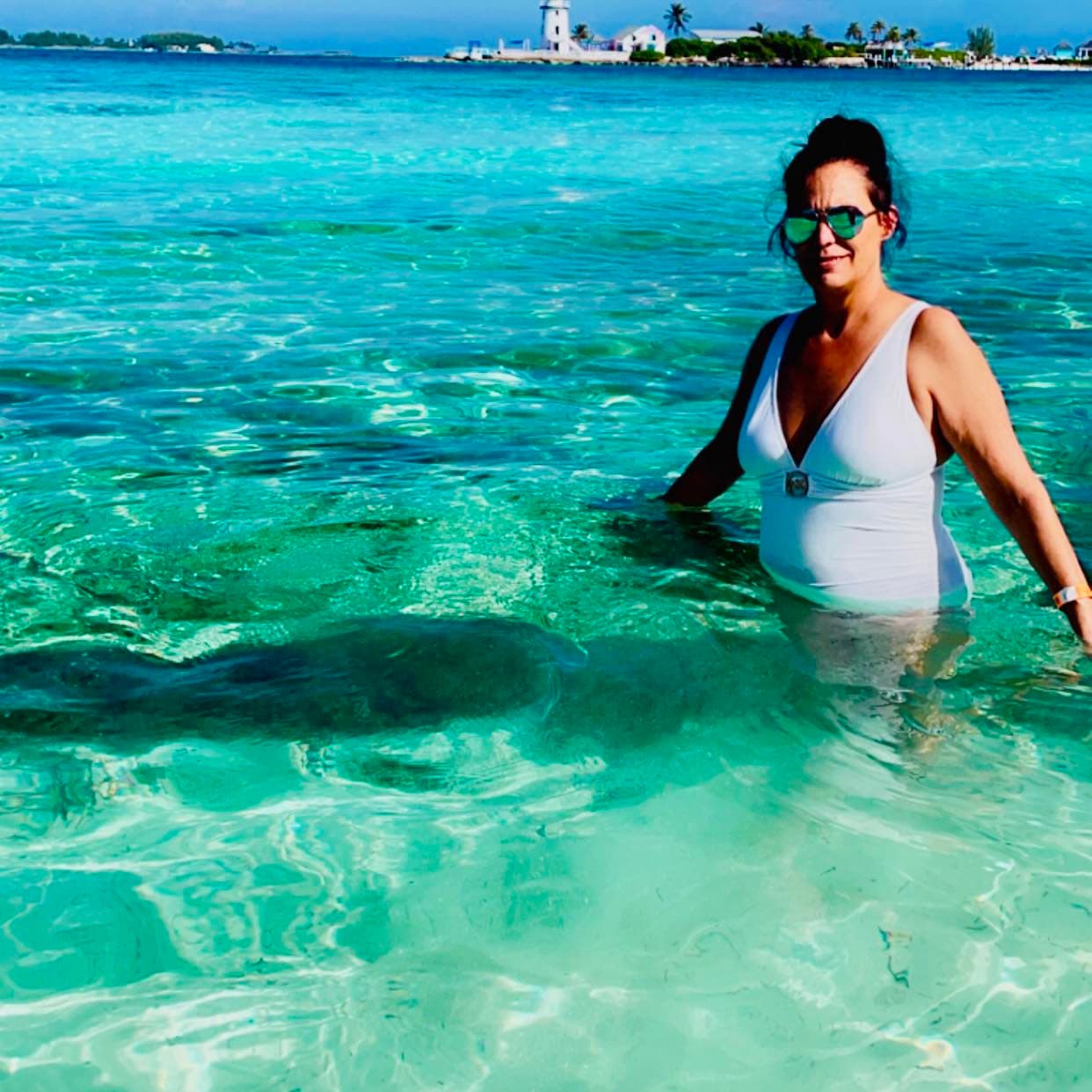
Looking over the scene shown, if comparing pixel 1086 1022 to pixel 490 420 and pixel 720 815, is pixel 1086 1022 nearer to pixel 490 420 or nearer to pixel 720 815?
pixel 720 815

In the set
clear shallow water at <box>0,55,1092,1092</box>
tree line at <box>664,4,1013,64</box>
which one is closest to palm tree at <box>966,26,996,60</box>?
tree line at <box>664,4,1013,64</box>

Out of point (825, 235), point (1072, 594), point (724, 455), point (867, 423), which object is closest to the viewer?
point (1072, 594)

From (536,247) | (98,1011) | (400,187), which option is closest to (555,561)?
(98,1011)

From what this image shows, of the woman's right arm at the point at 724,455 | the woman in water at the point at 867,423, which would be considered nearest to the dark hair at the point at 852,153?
the woman in water at the point at 867,423

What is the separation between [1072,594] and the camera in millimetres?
3658

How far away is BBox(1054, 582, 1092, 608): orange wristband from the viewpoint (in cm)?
365

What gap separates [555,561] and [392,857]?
2120mm

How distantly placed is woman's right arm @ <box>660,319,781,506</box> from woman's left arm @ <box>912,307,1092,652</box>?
0.58 meters

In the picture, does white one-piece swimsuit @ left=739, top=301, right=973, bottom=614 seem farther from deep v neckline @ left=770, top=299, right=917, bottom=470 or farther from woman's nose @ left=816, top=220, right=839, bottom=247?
woman's nose @ left=816, top=220, right=839, bottom=247

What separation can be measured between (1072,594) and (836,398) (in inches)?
33.4

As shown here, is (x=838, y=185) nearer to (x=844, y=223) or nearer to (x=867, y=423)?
(x=844, y=223)

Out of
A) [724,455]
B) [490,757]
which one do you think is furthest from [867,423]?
[490,757]

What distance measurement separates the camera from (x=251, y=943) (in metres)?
3.18

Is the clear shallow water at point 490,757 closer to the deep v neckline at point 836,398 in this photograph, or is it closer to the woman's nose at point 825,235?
the deep v neckline at point 836,398
